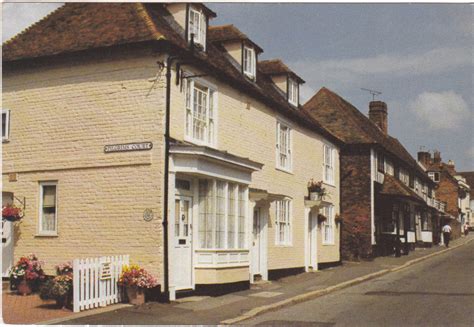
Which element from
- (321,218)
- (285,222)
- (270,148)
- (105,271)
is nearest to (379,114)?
(321,218)

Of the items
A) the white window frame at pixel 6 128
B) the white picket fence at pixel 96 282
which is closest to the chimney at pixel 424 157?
the white window frame at pixel 6 128

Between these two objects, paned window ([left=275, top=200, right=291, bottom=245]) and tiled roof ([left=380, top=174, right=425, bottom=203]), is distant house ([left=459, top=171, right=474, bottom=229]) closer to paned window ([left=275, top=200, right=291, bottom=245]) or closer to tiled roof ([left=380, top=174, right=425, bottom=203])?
tiled roof ([left=380, top=174, right=425, bottom=203])

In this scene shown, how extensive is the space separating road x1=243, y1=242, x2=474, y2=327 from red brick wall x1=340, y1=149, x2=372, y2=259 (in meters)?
10.6

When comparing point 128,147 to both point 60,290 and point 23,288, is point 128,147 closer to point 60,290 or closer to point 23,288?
point 60,290

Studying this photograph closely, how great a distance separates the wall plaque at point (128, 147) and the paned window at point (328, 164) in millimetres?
13171

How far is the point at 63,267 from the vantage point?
13.5 m

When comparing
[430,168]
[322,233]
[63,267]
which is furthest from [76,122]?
[430,168]

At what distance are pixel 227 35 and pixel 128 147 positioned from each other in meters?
7.10

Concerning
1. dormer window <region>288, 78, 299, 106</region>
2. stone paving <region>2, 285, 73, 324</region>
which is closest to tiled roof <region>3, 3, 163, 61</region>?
stone paving <region>2, 285, 73, 324</region>

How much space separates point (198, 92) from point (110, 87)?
7.44ft

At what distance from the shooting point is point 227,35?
20391 mm

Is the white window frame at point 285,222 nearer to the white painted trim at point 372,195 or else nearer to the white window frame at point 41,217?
the white window frame at point 41,217

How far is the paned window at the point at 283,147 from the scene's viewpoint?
70.3 feet

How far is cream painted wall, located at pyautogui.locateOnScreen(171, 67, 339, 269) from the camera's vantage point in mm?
17188
